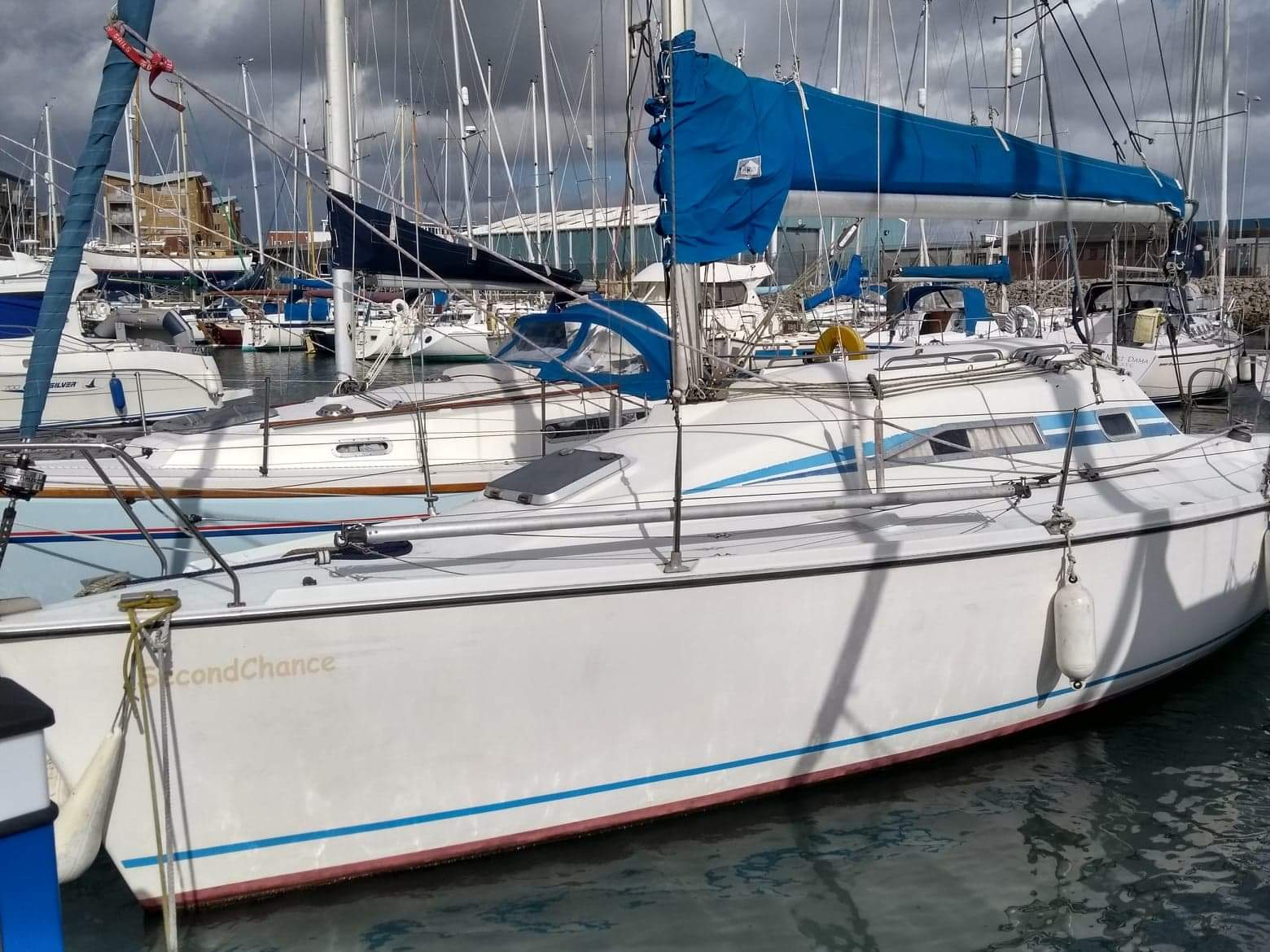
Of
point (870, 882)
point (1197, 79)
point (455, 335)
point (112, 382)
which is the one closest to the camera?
point (870, 882)

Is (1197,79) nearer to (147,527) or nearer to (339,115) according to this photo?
(339,115)

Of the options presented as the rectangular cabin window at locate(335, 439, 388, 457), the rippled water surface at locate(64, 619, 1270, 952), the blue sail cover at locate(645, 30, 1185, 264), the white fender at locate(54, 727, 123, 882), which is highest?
the blue sail cover at locate(645, 30, 1185, 264)

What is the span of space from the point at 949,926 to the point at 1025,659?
1.54 meters

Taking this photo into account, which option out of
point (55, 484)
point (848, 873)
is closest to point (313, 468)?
point (55, 484)

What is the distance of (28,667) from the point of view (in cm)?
380

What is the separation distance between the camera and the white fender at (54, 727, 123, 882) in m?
3.69

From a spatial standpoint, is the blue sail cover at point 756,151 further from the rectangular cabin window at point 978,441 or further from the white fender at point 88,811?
the white fender at point 88,811

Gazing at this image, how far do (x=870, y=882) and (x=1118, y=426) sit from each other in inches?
140

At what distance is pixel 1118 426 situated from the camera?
6594mm

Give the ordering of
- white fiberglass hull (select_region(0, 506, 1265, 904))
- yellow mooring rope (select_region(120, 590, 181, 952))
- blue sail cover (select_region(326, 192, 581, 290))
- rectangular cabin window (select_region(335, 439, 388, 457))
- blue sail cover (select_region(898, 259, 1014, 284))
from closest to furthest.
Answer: yellow mooring rope (select_region(120, 590, 181, 952)), white fiberglass hull (select_region(0, 506, 1265, 904)), rectangular cabin window (select_region(335, 439, 388, 457)), blue sail cover (select_region(326, 192, 581, 290)), blue sail cover (select_region(898, 259, 1014, 284))

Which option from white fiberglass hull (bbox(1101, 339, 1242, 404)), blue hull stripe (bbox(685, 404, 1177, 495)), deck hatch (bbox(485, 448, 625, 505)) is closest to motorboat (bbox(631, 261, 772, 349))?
white fiberglass hull (bbox(1101, 339, 1242, 404))

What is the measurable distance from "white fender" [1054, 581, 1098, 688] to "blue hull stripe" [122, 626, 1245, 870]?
419 mm

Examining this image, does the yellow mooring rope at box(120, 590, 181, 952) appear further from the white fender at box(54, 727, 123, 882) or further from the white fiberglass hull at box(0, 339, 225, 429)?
the white fiberglass hull at box(0, 339, 225, 429)

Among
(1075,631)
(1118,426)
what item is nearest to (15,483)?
(1075,631)
